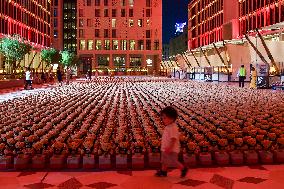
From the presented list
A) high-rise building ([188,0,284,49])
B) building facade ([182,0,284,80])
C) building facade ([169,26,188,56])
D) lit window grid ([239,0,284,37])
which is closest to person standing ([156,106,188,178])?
building facade ([182,0,284,80])

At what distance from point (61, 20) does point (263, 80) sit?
11253 cm

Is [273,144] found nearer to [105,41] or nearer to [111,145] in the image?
[111,145]

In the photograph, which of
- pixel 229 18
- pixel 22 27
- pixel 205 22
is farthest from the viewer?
pixel 205 22

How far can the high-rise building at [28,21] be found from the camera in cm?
6347

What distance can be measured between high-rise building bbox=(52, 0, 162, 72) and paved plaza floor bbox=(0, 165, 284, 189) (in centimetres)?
9824

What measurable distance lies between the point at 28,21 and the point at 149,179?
7594 cm

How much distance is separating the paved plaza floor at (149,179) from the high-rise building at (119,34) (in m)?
98.2

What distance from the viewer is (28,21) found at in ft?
255

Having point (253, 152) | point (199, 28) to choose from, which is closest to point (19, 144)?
point (253, 152)

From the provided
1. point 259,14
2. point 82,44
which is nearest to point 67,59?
point 82,44

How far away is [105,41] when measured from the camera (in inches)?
4149

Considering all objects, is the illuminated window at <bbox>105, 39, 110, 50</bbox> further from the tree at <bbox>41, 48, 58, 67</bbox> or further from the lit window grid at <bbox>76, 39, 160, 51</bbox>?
the tree at <bbox>41, 48, 58, 67</bbox>

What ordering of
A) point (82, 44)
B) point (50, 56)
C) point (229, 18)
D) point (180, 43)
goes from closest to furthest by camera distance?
1. point (50, 56)
2. point (229, 18)
3. point (82, 44)
4. point (180, 43)

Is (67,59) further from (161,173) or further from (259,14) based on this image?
(161,173)
